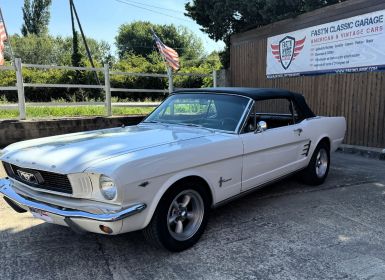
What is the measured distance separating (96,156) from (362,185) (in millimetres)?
→ 4406

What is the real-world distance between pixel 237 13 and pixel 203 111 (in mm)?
9757

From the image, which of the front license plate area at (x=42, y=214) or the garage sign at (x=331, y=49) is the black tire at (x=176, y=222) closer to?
the front license plate area at (x=42, y=214)

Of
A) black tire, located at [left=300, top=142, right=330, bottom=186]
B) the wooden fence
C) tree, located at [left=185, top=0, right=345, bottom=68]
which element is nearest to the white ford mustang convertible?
black tire, located at [left=300, top=142, right=330, bottom=186]

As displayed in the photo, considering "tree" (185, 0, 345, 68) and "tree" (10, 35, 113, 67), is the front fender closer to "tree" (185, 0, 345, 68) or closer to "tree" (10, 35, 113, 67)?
"tree" (185, 0, 345, 68)

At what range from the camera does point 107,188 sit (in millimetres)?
2848

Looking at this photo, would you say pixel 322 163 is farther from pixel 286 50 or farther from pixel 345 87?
pixel 286 50

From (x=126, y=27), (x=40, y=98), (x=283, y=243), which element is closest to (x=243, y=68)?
(x=283, y=243)

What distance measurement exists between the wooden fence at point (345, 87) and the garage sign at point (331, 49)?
0.16 metres

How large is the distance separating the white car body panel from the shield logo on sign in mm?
6104

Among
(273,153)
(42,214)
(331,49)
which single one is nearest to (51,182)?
(42,214)

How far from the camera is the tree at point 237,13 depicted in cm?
1133

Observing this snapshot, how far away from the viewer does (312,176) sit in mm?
5473

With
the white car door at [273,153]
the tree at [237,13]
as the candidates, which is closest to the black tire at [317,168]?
the white car door at [273,153]

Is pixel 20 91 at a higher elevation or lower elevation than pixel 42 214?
higher
